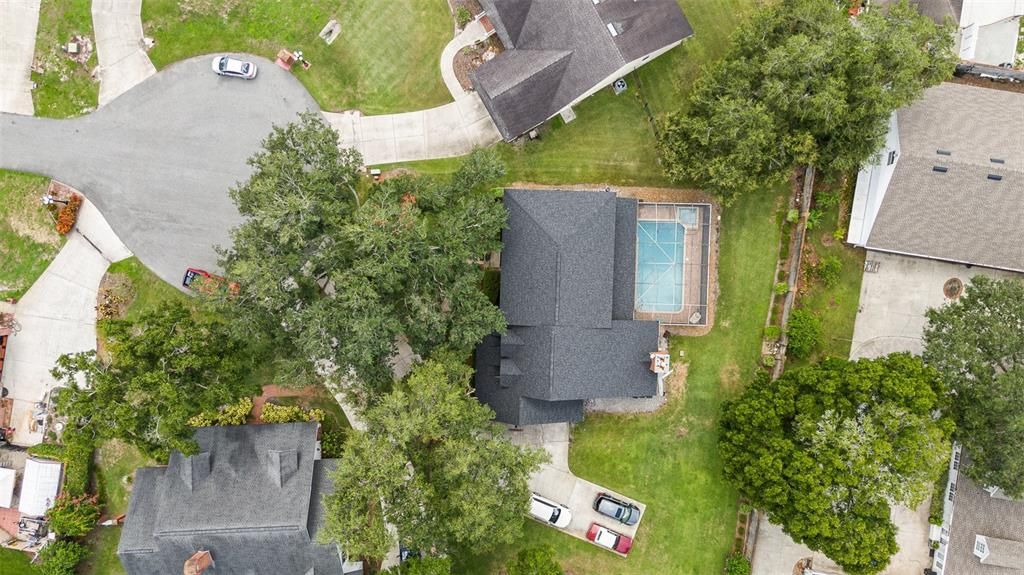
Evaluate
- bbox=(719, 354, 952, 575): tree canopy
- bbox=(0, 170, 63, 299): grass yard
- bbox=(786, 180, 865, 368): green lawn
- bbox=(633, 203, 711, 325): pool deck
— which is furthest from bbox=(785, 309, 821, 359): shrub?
bbox=(0, 170, 63, 299): grass yard

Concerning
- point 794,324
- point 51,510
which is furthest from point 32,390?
point 794,324

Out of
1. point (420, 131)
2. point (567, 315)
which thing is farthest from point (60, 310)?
point (567, 315)

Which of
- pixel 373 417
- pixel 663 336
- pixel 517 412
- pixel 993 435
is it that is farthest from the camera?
pixel 663 336

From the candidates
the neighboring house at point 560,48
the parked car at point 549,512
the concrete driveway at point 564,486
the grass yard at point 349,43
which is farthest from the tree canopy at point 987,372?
the grass yard at point 349,43

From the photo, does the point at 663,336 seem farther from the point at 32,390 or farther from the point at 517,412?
the point at 32,390

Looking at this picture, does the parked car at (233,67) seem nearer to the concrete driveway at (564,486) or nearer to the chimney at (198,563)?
the concrete driveway at (564,486)

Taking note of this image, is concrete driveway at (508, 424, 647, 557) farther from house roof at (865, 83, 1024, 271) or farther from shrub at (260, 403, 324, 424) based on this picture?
house roof at (865, 83, 1024, 271)
